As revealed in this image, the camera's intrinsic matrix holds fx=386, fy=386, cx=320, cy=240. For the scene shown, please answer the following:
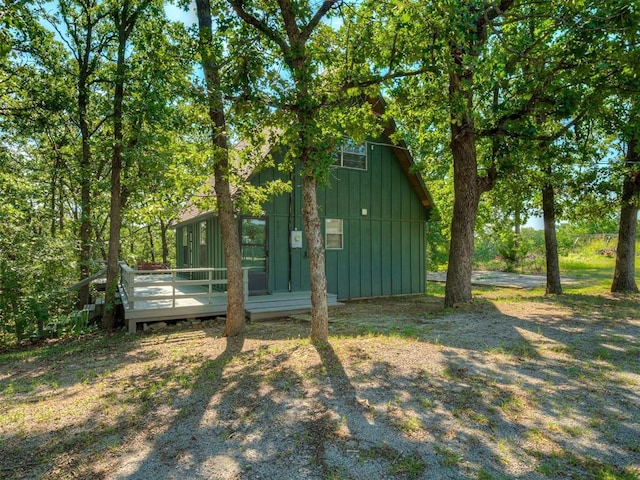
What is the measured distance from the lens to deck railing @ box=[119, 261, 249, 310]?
7.90 meters

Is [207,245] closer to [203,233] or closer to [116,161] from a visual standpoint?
[203,233]

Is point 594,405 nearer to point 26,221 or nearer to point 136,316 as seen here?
point 136,316

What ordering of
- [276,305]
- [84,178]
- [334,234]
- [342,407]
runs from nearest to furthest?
[342,407]
[276,305]
[84,178]
[334,234]

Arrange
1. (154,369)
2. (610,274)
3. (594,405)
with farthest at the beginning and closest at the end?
1. (610,274)
2. (154,369)
3. (594,405)

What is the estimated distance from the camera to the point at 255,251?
10391 mm

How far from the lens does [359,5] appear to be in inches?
245

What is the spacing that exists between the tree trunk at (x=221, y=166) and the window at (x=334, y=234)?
4.91m

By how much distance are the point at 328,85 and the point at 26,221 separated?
30.8ft

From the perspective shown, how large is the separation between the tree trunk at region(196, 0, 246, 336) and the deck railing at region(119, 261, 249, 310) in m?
1.02

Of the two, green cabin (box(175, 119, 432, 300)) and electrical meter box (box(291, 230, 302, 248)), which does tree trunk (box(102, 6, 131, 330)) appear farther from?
electrical meter box (box(291, 230, 302, 248))

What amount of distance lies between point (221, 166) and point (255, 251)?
4.28 metres

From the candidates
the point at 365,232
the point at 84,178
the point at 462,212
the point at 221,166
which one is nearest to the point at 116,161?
the point at 84,178

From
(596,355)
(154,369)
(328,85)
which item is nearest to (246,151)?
(328,85)

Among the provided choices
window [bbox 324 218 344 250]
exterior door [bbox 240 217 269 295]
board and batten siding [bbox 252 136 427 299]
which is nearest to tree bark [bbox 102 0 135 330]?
exterior door [bbox 240 217 269 295]
